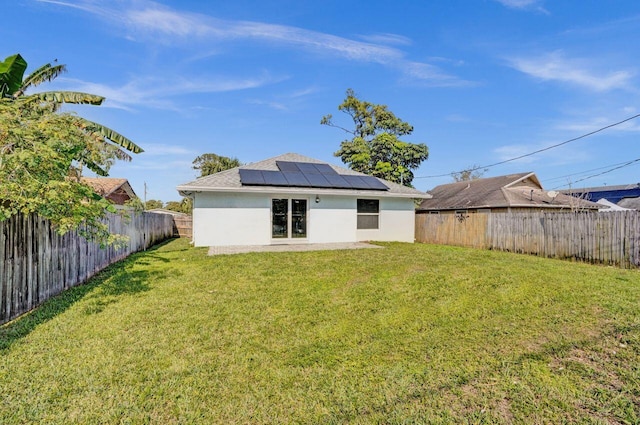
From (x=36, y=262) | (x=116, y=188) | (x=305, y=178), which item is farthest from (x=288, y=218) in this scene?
(x=116, y=188)

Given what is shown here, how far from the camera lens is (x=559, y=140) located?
60.7 ft

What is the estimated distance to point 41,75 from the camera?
985cm

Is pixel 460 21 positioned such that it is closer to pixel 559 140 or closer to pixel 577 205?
pixel 559 140

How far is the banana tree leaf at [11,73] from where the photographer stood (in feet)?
23.4

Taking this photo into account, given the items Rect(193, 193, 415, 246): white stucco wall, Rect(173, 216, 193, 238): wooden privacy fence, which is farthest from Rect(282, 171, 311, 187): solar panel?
Rect(173, 216, 193, 238): wooden privacy fence

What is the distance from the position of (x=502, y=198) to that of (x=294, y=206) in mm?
12677

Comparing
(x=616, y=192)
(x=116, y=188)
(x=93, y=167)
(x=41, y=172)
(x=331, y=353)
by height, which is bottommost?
(x=331, y=353)

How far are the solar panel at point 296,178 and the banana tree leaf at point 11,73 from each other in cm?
849

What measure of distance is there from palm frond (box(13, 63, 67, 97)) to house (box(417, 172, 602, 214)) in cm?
2036

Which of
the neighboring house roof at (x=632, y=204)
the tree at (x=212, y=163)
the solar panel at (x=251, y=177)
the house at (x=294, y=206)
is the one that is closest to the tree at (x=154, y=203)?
the tree at (x=212, y=163)

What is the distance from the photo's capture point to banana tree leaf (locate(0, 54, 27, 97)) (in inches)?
281

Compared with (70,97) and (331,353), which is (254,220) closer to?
(70,97)

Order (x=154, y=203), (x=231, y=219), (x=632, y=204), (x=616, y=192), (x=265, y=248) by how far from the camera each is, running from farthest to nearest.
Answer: (x=154, y=203) < (x=616, y=192) < (x=632, y=204) < (x=231, y=219) < (x=265, y=248)

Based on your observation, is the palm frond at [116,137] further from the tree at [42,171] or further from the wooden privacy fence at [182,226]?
the wooden privacy fence at [182,226]
